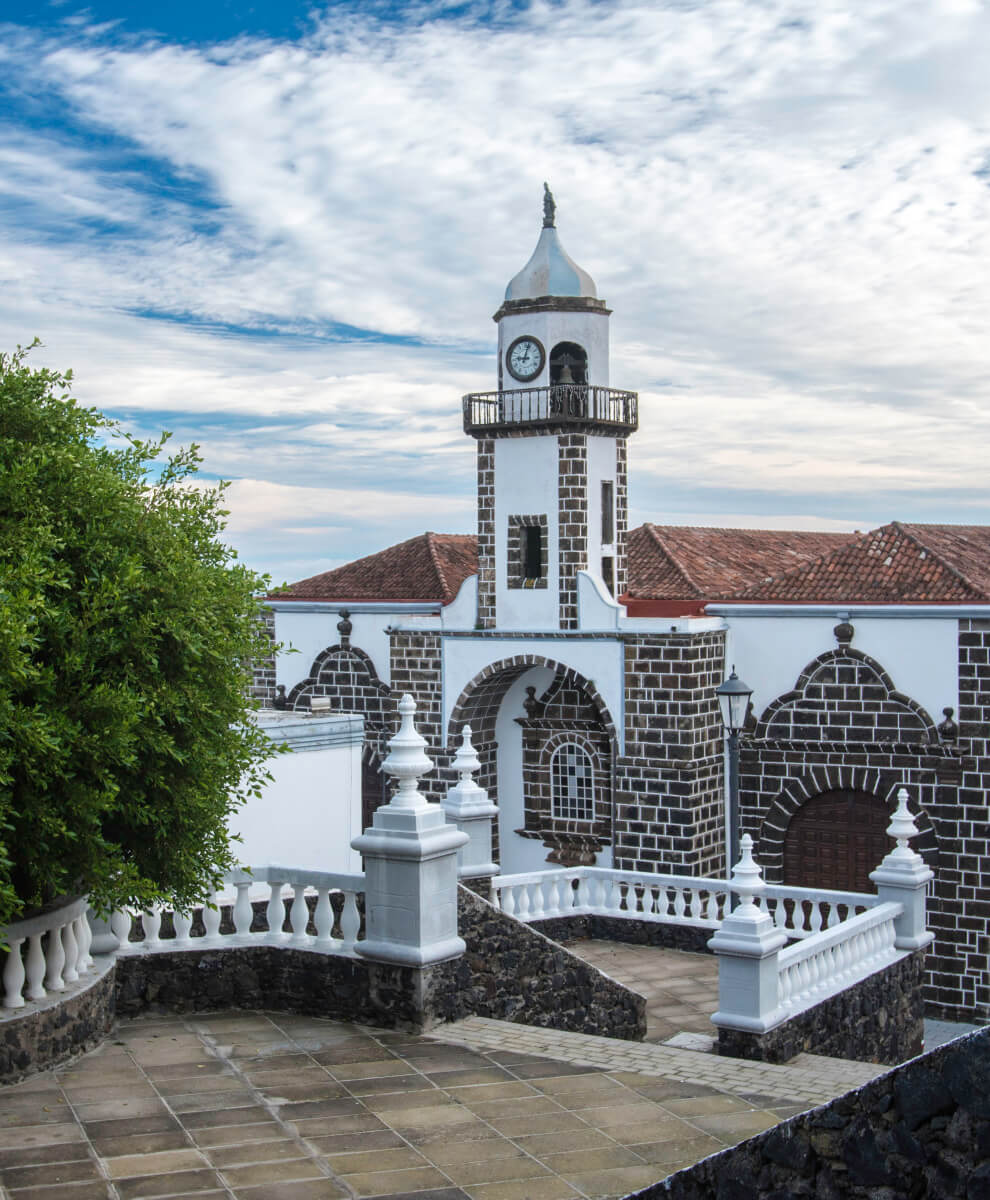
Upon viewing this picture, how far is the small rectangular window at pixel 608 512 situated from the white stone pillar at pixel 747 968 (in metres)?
13.0

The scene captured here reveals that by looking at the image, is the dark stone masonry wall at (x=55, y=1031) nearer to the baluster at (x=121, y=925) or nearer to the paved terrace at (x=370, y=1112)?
the paved terrace at (x=370, y=1112)

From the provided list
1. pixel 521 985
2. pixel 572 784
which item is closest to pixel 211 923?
pixel 521 985

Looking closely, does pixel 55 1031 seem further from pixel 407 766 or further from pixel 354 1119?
pixel 407 766

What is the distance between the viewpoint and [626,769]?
75.0 ft

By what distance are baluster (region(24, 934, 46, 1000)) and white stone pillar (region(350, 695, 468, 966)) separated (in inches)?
79.3

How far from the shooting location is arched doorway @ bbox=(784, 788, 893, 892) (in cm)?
2147

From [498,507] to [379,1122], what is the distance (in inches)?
700

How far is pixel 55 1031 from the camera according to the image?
835 centimetres

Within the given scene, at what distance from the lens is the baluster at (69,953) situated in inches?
347

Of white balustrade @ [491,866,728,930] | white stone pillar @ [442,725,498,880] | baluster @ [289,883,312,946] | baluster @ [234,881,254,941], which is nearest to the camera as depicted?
baluster @ [289,883,312,946]

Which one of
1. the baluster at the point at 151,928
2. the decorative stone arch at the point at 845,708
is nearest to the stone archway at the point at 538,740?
the decorative stone arch at the point at 845,708

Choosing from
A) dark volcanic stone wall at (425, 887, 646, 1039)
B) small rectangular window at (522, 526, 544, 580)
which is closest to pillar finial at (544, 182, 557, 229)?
small rectangular window at (522, 526, 544, 580)

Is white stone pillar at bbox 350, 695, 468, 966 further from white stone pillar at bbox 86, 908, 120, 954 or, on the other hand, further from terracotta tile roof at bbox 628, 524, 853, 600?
terracotta tile roof at bbox 628, 524, 853, 600

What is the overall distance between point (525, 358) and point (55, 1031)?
18.0 meters
